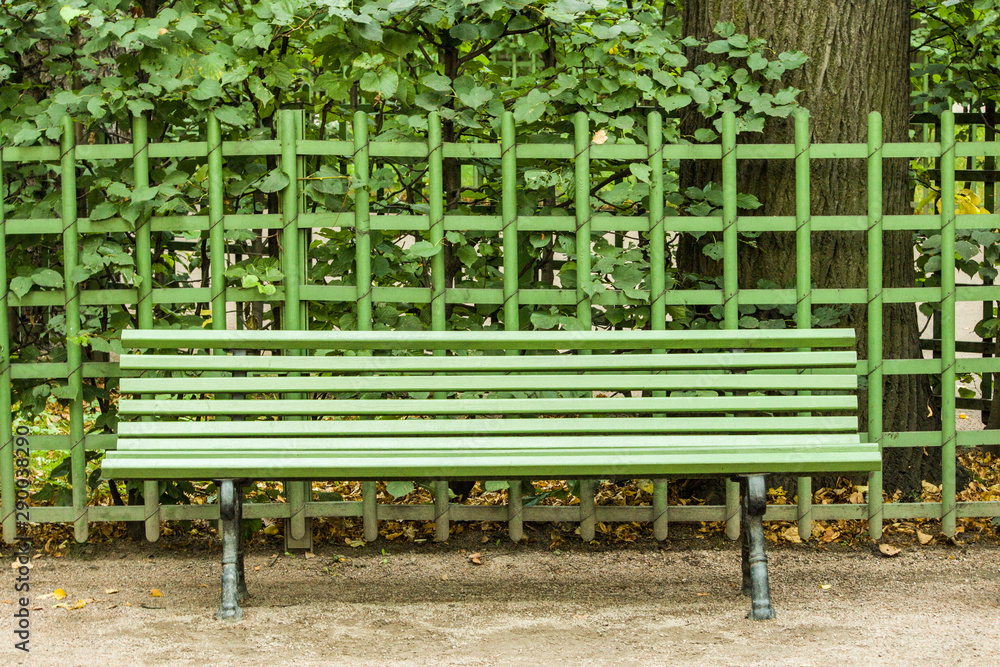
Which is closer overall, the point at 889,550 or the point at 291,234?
the point at 291,234

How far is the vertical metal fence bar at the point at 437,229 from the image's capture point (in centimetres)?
367

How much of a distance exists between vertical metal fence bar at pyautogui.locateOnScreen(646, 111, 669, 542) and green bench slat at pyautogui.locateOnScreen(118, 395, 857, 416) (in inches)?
16.3

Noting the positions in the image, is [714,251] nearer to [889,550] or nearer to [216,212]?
[889,550]

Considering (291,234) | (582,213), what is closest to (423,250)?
(291,234)

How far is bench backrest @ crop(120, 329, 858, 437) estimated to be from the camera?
11.0ft

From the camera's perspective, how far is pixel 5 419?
379cm

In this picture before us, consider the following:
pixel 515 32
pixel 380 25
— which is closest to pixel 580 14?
pixel 515 32

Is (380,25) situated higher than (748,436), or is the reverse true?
(380,25)

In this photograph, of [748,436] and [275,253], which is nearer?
[748,436]

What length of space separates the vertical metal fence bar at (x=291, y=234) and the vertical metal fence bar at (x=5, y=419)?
3.46ft

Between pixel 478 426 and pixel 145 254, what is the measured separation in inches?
57.3

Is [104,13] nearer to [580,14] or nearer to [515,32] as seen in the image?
[515,32]

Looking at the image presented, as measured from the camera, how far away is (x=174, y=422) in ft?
11.1

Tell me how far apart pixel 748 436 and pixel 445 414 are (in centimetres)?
106
